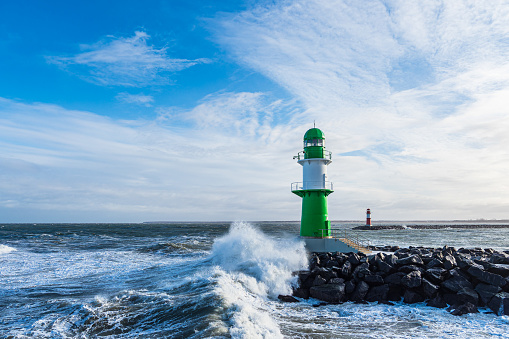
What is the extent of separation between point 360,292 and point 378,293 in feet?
1.74

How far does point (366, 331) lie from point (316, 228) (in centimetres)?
733

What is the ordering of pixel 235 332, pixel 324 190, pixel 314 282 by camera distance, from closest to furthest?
pixel 235 332 < pixel 314 282 < pixel 324 190

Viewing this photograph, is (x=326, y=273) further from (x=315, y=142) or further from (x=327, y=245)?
(x=315, y=142)

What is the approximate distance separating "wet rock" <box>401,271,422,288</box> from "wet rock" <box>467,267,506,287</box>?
154 cm

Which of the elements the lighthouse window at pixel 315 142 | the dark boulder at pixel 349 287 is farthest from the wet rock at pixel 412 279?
the lighthouse window at pixel 315 142

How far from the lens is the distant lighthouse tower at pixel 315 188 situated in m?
14.9

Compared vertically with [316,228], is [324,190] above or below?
above

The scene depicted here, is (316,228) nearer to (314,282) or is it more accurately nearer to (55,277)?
(314,282)

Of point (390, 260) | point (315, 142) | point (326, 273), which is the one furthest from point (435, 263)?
point (315, 142)

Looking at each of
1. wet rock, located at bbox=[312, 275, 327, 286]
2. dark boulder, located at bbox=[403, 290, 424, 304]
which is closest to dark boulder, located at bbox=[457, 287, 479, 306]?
dark boulder, located at bbox=[403, 290, 424, 304]

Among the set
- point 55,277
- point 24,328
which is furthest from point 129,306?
point 55,277

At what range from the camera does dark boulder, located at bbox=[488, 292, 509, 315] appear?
859 cm

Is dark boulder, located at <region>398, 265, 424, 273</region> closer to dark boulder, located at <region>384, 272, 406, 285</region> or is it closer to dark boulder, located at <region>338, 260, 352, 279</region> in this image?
dark boulder, located at <region>384, 272, 406, 285</region>

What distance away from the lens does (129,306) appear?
366 inches
